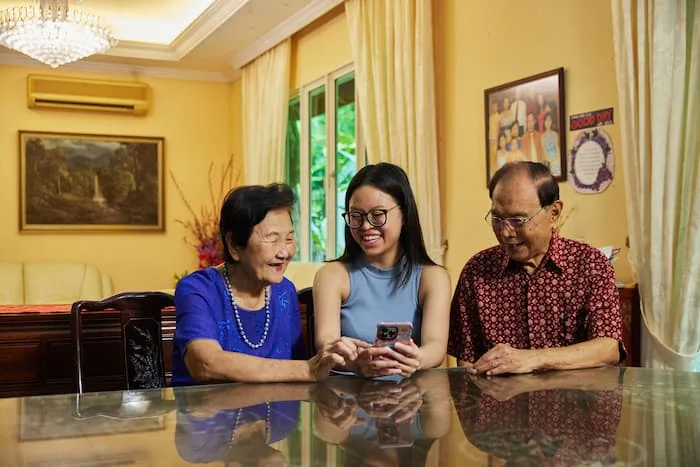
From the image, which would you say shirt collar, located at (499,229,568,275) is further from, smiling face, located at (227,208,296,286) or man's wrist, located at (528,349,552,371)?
smiling face, located at (227,208,296,286)

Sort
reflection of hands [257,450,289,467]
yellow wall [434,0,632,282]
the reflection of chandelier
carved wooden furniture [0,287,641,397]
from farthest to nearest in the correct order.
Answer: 1. the reflection of chandelier
2. yellow wall [434,0,632,282]
3. carved wooden furniture [0,287,641,397]
4. reflection of hands [257,450,289,467]

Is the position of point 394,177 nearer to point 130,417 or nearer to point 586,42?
point 130,417

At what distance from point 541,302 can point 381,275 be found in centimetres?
45

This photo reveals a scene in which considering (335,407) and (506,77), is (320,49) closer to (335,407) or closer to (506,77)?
(506,77)

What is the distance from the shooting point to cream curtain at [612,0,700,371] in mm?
3203

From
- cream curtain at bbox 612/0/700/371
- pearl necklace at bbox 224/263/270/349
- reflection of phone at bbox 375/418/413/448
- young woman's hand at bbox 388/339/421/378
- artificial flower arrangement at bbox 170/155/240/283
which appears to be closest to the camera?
reflection of phone at bbox 375/418/413/448

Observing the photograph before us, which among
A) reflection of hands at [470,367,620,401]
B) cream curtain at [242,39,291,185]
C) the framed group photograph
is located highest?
cream curtain at [242,39,291,185]

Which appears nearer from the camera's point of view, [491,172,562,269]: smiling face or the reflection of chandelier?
[491,172,562,269]: smiling face

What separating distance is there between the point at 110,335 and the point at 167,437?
84.7 inches

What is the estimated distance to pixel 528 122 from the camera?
4379 mm

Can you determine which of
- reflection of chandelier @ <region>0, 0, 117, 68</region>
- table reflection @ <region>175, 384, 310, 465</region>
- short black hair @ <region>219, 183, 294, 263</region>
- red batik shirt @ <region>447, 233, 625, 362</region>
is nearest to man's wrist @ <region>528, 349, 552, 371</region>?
red batik shirt @ <region>447, 233, 625, 362</region>

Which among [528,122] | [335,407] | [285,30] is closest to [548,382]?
[335,407]

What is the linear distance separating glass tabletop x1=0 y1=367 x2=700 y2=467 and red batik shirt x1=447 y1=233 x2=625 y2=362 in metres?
0.33

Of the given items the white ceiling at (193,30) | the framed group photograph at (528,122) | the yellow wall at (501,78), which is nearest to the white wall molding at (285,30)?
the white ceiling at (193,30)
